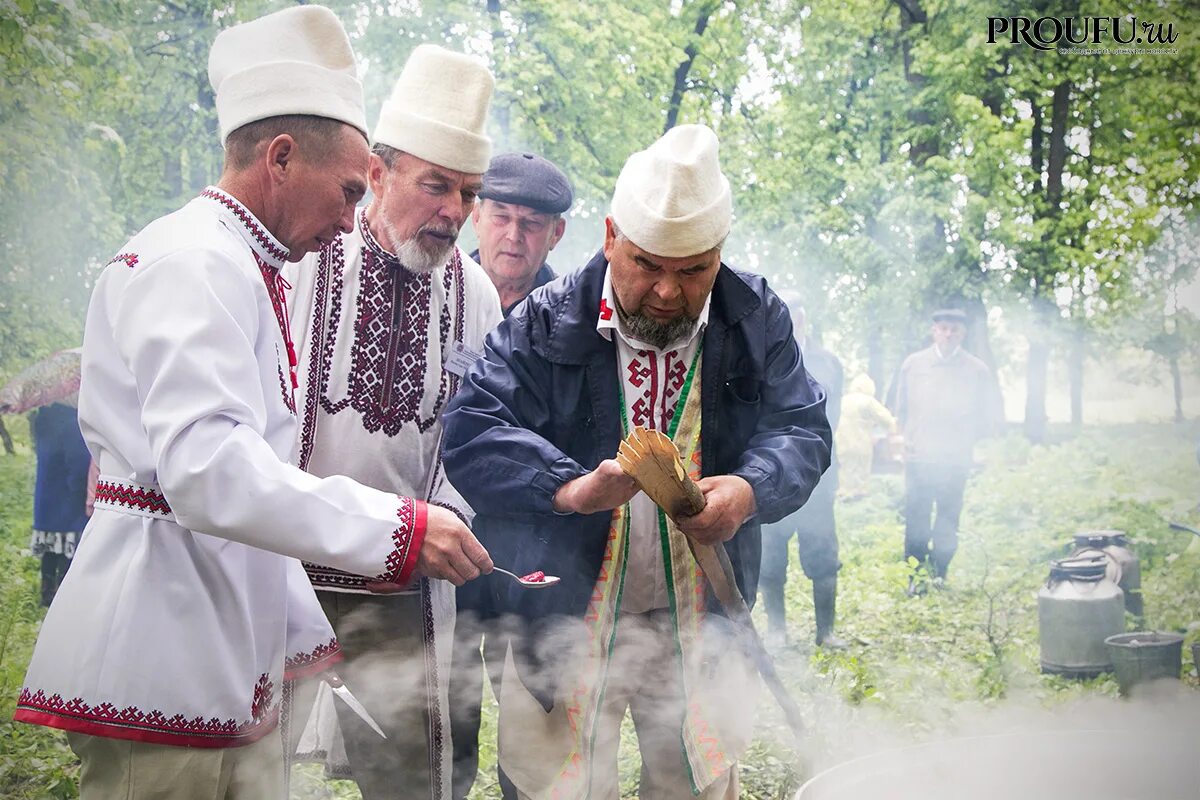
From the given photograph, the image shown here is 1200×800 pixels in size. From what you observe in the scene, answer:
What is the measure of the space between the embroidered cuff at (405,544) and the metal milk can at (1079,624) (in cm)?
565

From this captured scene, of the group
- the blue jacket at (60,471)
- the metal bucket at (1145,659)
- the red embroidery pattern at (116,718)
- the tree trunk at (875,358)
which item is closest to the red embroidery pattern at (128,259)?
the red embroidery pattern at (116,718)

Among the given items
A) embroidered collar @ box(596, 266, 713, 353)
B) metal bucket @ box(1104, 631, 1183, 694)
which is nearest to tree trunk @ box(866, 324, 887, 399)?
metal bucket @ box(1104, 631, 1183, 694)

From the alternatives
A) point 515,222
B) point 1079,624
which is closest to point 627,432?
point 515,222

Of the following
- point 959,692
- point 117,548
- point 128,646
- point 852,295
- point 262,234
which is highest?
point 852,295

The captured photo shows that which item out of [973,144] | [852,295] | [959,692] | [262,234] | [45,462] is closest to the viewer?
[262,234]

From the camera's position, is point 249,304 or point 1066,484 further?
point 1066,484

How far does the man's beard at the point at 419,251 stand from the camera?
114 inches

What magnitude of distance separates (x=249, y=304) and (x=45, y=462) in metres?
5.25

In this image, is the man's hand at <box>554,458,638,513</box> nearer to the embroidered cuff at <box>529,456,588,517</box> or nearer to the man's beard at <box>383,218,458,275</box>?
the embroidered cuff at <box>529,456,588,517</box>

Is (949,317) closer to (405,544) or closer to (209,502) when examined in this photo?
(405,544)

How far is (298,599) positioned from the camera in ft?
7.14

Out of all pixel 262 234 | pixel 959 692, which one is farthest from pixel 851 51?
pixel 262 234

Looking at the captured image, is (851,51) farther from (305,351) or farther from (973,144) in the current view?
(305,351)

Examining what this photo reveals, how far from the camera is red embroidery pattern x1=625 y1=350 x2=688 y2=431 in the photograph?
2.70 m
